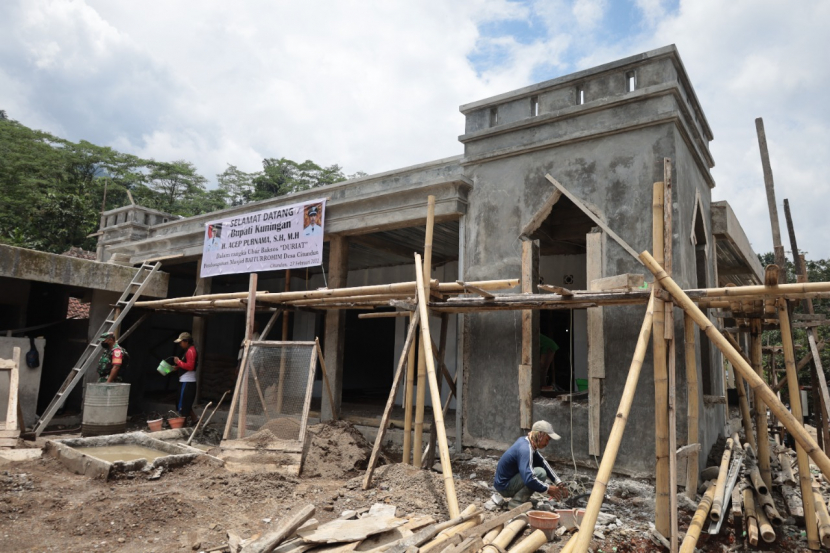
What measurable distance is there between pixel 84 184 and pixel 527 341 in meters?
31.2

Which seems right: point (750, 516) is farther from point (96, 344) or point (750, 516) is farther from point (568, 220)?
point (96, 344)

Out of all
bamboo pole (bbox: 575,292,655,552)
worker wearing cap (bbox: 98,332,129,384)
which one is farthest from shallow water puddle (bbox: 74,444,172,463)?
bamboo pole (bbox: 575,292,655,552)

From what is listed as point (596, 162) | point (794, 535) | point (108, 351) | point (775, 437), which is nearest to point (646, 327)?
point (794, 535)

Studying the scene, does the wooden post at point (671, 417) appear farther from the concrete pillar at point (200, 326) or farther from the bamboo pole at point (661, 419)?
the concrete pillar at point (200, 326)

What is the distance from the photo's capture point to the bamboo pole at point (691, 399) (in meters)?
5.14

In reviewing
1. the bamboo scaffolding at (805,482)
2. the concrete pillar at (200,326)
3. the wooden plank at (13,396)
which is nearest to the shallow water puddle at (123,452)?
the wooden plank at (13,396)

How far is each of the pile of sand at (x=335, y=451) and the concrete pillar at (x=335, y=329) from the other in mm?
1193

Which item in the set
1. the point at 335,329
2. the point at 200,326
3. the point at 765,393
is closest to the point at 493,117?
the point at 335,329

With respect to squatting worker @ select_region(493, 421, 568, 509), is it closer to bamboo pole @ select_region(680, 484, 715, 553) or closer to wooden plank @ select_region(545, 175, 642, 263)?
bamboo pole @ select_region(680, 484, 715, 553)

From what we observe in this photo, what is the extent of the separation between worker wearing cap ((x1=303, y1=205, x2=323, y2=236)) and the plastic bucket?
4473 millimetres

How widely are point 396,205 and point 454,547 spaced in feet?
20.4

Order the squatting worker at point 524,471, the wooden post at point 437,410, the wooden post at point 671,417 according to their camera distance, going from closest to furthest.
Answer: the wooden post at point 671,417, the wooden post at point 437,410, the squatting worker at point 524,471

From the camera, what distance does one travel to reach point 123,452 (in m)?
8.09

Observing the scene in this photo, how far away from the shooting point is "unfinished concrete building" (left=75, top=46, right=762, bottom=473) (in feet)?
23.4
